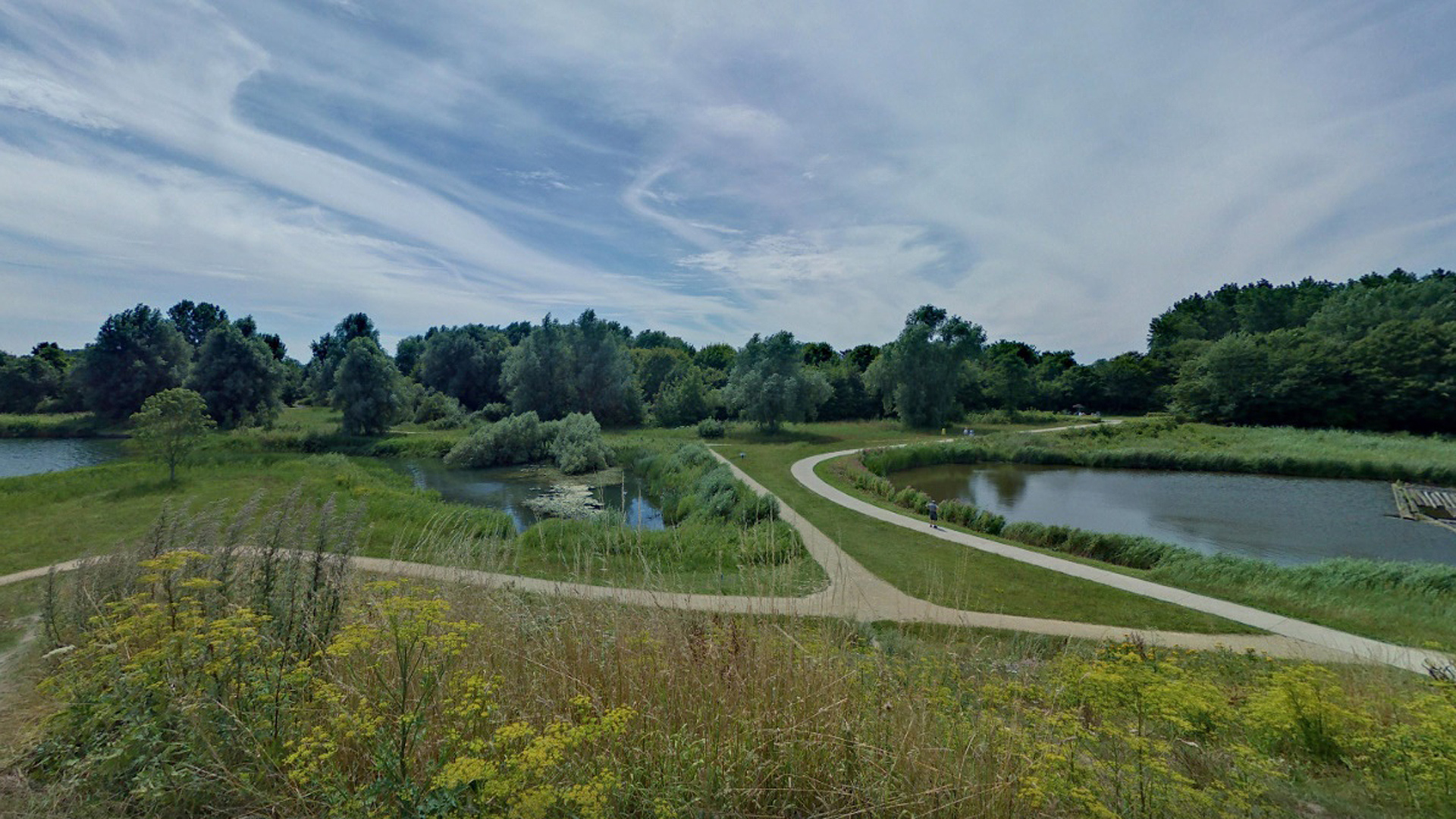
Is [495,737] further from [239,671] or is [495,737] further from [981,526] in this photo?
[981,526]

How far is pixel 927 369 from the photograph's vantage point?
4475 centimetres

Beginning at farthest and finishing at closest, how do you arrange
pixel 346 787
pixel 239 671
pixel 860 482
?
pixel 860 482
pixel 239 671
pixel 346 787

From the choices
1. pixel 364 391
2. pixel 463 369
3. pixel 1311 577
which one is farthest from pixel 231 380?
pixel 1311 577

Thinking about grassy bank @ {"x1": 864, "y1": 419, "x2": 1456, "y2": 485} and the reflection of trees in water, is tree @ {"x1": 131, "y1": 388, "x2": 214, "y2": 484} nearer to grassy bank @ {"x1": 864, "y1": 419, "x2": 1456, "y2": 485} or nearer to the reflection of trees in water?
grassy bank @ {"x1": 864, "y1": 419, "x2": 1456, "y2": 485}

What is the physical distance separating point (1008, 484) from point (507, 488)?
23.9 metres

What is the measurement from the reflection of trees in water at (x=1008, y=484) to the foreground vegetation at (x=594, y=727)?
19.6 meters

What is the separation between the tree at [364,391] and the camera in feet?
129

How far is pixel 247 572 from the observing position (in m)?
4.25

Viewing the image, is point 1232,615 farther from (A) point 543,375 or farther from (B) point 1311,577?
(A) point 543,375

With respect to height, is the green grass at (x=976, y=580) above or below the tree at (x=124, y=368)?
below

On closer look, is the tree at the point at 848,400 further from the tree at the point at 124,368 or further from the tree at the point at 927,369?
the tree at the point at 124,368

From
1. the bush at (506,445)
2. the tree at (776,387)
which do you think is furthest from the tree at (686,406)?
the bush at (506,445)

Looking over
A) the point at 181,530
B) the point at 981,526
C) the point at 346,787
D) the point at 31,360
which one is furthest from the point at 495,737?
the point at 31,360

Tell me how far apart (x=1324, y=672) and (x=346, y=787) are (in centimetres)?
845
